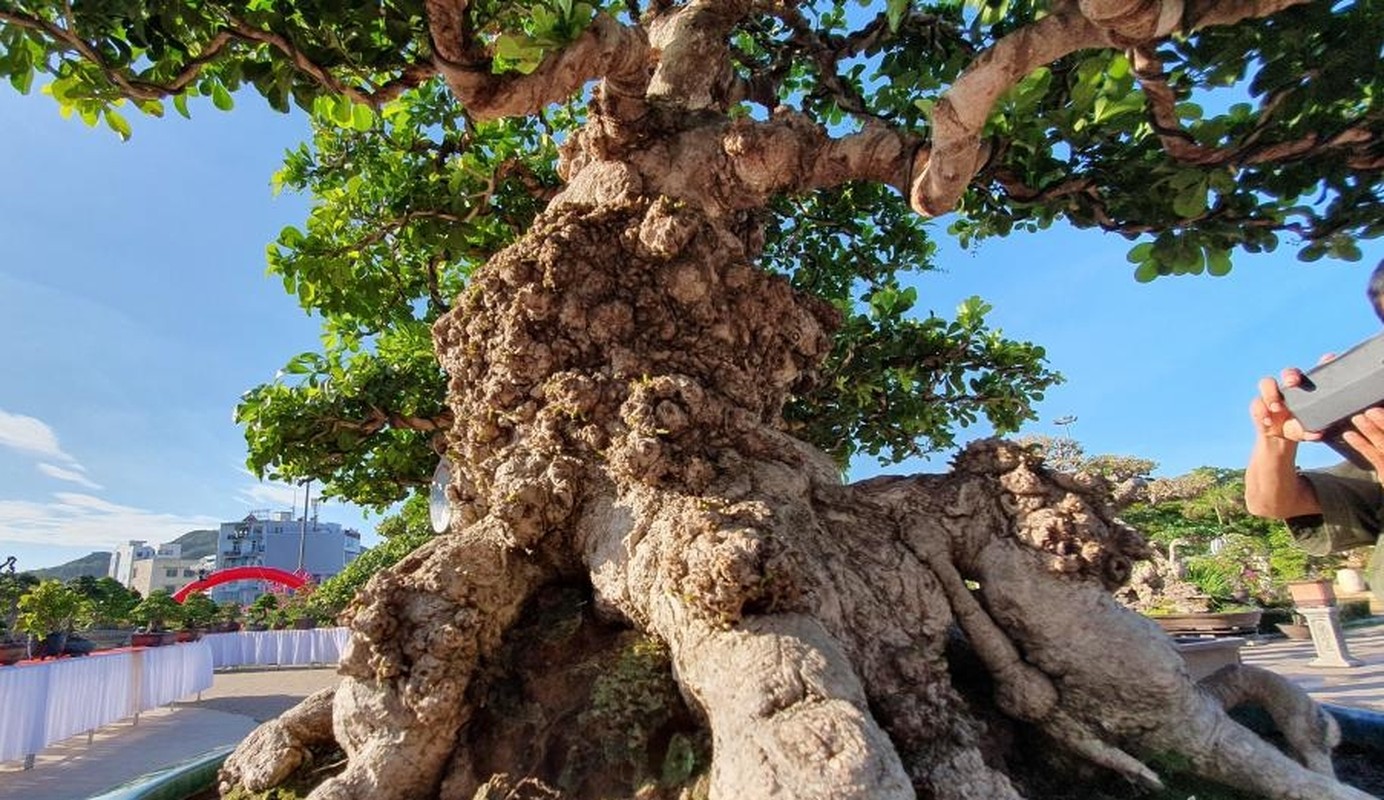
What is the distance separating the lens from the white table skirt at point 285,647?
1948 cm

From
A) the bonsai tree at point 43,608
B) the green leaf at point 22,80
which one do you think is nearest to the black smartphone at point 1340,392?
the green leaf at point 22,80

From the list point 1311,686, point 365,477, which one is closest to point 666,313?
point 365,477

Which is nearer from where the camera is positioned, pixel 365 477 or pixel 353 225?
pixel 353 225

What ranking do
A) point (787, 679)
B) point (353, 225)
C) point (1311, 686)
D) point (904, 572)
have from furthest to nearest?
point (1311, 686) → point (353, 225) → point (904, 572) → point (787, 679)

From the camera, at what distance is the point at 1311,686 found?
8.77m

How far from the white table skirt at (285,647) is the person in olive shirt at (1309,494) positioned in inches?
848

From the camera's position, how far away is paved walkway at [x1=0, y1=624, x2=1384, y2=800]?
6848 millimetres

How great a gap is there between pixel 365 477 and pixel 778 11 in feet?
15.5

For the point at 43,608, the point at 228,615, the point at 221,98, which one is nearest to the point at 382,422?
the point at 221,98

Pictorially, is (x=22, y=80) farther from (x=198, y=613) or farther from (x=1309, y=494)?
(x=198, y=613)

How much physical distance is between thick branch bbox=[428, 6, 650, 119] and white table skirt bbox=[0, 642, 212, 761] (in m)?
7.90

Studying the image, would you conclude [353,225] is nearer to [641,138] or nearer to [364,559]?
[641,138]

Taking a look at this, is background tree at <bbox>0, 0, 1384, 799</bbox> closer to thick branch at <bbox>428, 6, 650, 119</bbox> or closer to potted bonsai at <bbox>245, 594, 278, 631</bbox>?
thick branch at <bbox>428, 6, 650, 119</bbox>

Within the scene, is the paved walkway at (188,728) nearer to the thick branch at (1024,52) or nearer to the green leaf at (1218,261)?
the green leaf at (1218,261)
